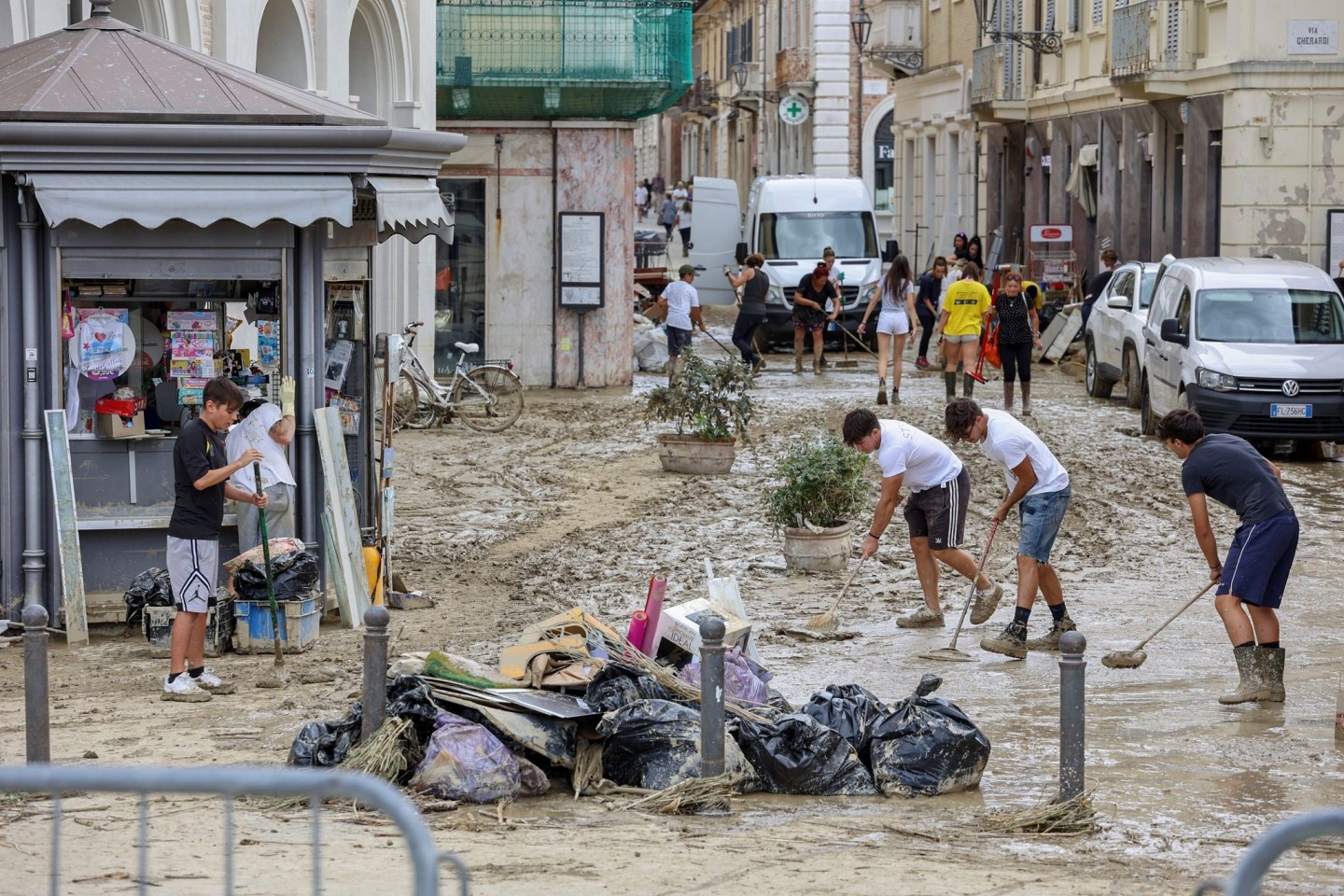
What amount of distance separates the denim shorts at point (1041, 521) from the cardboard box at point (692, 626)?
6.57 ft

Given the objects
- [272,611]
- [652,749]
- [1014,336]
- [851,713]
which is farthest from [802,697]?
[1014,336]

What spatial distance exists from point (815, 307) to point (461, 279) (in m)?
5.05

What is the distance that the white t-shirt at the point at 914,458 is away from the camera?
404 inches

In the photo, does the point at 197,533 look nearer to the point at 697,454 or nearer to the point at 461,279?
the point at 697,454

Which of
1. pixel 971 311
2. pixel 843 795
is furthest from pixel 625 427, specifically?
pixel 843 795

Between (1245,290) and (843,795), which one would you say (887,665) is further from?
(1245,290)

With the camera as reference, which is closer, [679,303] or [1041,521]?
[1041,521]

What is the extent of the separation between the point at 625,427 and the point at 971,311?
4.21 meters

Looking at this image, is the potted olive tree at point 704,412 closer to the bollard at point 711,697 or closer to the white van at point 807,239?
the bollard at point 711,697

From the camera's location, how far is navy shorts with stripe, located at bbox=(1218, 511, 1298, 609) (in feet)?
28.6

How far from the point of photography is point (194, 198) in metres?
9.71

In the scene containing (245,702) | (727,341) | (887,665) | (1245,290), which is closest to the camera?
(245,702)

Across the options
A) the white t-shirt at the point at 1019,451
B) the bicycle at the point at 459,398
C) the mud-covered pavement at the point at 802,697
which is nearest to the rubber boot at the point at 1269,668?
the mud-covered pavement at the point at 802,697

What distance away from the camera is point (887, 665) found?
9.65 m
